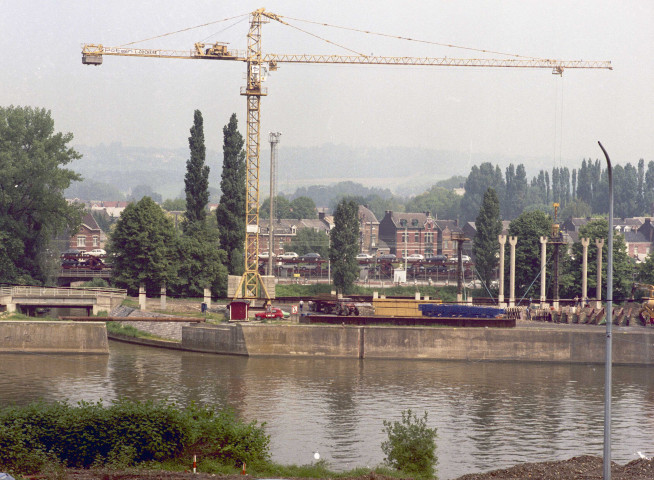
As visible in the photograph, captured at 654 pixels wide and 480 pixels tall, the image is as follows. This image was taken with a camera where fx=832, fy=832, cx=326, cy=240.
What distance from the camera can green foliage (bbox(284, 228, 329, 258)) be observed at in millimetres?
171500

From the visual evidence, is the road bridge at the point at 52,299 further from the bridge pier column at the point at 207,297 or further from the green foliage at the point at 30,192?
the green foliage at the point at 30,192

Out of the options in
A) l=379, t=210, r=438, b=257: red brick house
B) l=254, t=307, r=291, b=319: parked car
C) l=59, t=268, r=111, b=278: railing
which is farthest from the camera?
l=379, t=210, r=438, b=257: red brick house

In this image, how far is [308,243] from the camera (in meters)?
176

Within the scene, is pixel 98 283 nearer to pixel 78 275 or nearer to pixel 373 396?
pixel 78 275

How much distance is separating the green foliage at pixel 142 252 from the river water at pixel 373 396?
1685 centimetres

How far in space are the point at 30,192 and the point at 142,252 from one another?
15314mm

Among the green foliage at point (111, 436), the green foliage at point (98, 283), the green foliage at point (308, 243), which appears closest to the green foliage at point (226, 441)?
the green foliage at point (111, 436)

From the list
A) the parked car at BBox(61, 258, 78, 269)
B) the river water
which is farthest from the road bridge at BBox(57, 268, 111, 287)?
the river water

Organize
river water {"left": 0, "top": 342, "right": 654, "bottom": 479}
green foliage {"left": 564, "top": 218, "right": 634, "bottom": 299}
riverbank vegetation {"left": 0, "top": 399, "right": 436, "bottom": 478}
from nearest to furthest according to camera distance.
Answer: riverbank vegetation {"left": 0, "top": 399, "right": 436, "bottom": 478}, river water {"left": 0, "top": 342, "right": 654, "bottom": 479}, green foliage {"left": 564, "top": 218, "right": 634, "bottom": 299}

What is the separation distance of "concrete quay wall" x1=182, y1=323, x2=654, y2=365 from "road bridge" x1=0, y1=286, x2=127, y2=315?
1811 cm

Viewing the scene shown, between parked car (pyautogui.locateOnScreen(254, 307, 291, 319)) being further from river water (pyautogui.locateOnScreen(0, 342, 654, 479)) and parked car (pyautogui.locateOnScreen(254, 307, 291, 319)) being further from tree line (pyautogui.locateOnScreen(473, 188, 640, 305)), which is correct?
tree line (pyautogui.locateOnScreen(473, 188, 640, 305))

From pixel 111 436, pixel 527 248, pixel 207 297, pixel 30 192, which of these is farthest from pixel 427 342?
pixel 30 192

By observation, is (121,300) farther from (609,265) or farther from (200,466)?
(609,265)

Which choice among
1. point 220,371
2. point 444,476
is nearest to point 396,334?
point 220,371
